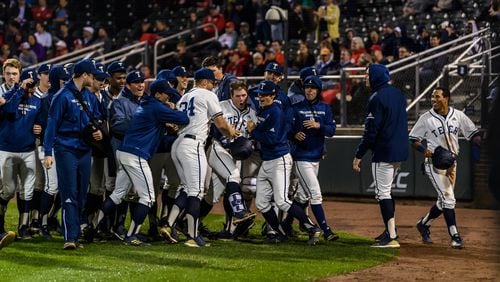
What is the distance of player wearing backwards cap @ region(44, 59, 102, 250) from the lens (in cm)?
988

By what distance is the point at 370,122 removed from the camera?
1080 cm

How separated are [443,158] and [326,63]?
7.31 meters

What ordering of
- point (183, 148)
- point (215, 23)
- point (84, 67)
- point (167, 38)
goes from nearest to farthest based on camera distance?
point (84, 67) < point (183, 148) < point (167, 38) < point (215, 23)

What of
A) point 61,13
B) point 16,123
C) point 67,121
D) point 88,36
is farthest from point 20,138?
point 61,13

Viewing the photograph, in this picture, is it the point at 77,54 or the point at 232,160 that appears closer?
the point at 232,160

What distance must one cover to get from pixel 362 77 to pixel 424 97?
1.05 meters

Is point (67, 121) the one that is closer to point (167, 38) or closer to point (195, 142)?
point (195, 142)

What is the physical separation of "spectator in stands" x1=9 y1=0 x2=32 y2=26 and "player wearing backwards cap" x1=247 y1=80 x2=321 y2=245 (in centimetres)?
1613

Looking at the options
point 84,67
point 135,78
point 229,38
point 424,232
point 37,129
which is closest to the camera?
point 84,67

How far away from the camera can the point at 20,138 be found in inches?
428

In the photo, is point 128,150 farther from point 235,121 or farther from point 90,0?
point 90,0

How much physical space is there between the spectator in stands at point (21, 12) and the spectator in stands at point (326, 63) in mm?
10505

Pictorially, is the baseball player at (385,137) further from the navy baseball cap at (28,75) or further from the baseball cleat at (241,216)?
the navy baseball cap at (28,75)

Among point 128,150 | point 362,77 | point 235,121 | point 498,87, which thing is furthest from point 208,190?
point 498,87
